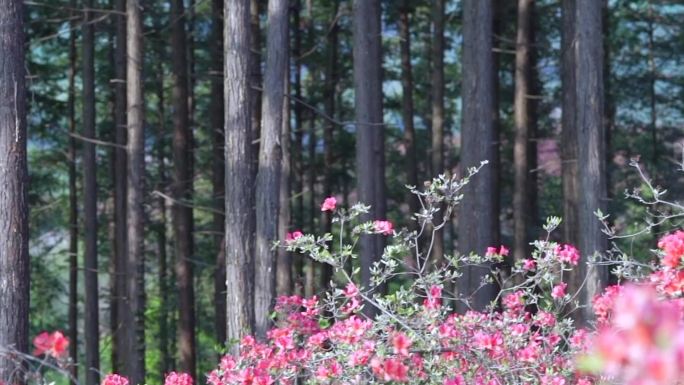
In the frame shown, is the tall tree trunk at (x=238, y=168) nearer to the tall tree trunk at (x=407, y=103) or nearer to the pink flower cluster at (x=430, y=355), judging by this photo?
the pink flower cluster at (x=430, y=355)

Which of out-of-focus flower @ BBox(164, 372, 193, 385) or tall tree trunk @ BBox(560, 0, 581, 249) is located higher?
tall tree trunk @ BBox(560, 0, 581, 249)

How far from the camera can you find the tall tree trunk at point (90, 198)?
17141 mm

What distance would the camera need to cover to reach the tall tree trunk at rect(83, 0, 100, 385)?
17.1 m

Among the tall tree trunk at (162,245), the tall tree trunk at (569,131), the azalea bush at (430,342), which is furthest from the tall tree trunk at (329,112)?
the azalea bush at (430,342)

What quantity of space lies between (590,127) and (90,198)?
928 centimetres

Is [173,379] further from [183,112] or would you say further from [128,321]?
[183,112]

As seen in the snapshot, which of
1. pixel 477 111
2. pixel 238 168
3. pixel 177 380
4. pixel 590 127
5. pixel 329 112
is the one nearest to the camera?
pixel 177 380

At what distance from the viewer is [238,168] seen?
1017 centimetres

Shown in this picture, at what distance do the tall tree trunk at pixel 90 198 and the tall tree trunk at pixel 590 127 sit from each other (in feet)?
27.7

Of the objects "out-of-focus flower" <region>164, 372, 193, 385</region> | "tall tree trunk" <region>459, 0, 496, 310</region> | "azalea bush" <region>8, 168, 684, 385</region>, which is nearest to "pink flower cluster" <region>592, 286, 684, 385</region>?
"azalea bush" <region>8, 168, 684, 385</region>

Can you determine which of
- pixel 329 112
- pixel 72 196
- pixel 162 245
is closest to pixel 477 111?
pixel 329 112

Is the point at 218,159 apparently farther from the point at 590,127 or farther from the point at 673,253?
the point at 673,253

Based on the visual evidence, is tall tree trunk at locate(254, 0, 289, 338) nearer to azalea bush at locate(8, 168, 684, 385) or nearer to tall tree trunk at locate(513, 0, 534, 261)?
azalea bush at locate(8, 168, 684, 385)

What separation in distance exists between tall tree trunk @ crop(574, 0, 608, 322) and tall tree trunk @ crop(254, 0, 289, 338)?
11.6ft
